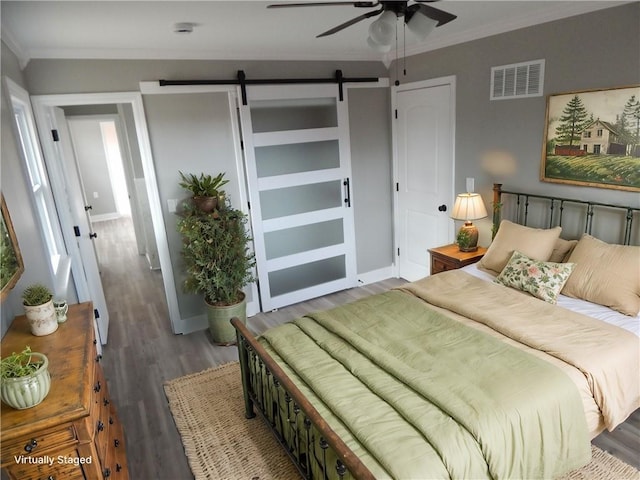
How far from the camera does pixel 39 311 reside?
6.39 feet

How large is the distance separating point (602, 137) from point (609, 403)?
69.0 inches

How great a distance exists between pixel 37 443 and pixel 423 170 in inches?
151

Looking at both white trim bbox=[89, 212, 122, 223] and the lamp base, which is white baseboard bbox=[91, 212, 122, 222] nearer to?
white trim bbox=[89, 212, 122, 223]

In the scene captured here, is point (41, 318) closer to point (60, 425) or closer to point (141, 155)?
point (60, 425)

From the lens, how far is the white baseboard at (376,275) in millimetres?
4910

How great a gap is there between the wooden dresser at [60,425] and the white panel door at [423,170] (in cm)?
333

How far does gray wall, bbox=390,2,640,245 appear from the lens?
106 inches

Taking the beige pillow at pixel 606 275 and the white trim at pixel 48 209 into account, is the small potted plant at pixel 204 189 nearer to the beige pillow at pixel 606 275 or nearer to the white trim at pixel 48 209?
the white trim at pixel 48 209

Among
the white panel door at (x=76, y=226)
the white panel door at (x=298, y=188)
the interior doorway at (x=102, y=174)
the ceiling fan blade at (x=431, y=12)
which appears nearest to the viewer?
the ceiling fan blade at (x=431, y=12)

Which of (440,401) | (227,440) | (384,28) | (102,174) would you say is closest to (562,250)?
(440,401)

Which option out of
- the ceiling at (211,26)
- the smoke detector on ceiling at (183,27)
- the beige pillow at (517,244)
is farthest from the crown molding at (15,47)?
the beige pillow at (517,244)

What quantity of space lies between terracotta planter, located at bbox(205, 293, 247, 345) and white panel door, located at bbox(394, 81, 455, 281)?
6.78ft

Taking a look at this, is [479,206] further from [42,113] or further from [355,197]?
[42,113]

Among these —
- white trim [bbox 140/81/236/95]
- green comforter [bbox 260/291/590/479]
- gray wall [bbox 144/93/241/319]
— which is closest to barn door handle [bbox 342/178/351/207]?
gray wall [bbox 144/93/241/319]
